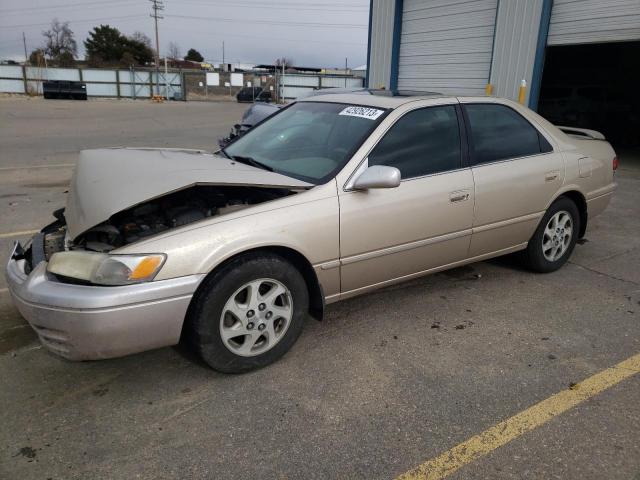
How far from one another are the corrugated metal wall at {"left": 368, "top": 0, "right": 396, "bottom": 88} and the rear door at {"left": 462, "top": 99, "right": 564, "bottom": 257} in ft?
36.0

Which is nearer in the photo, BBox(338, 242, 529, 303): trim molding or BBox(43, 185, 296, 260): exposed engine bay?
BBox(43, 185, 296, 260): exposed engine bay

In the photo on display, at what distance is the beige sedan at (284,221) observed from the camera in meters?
2.55

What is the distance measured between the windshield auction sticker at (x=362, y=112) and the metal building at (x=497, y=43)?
5005 mm

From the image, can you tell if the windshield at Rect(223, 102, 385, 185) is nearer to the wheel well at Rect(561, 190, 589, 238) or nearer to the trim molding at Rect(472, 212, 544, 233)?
the trim molding at Rect(472, 212, 544, 233)

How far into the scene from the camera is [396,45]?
14.2 m

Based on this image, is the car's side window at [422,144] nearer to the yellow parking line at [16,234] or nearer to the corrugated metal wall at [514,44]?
the yellow parking line at [16,234]

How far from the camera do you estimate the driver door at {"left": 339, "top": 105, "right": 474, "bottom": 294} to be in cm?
323

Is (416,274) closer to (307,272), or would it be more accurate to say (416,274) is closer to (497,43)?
(307,272)

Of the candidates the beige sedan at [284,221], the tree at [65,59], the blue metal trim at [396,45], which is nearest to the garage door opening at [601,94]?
the blue metal trim at [396,45]

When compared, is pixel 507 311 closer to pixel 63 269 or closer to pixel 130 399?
pixel 130 399

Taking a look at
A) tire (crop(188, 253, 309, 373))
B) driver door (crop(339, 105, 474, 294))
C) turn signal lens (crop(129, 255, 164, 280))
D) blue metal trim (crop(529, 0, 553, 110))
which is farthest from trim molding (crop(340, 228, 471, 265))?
blue metal trim (crop(529, 0, 553, 110))

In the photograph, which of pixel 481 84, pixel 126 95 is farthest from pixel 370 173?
pixel 126 95

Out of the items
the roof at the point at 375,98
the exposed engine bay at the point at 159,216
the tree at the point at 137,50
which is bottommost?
the exposed engine bay at the point at 159,216

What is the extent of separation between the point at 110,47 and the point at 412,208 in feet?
261
